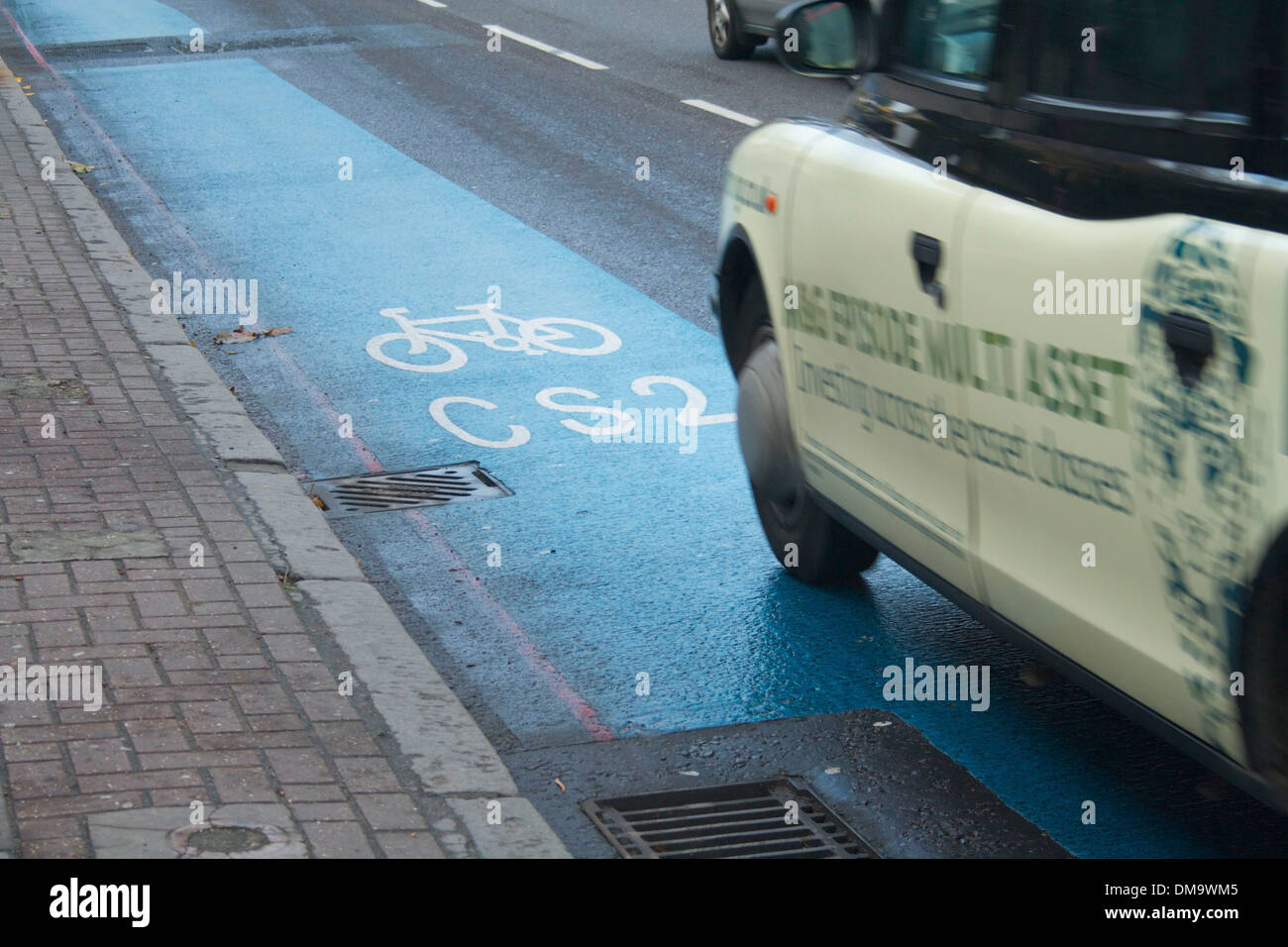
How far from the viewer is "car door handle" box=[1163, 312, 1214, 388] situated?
11.2ft

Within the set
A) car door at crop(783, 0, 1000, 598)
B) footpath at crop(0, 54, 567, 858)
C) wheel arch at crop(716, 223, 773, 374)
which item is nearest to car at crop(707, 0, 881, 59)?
footpath at crop(0, 54, 567, 858)

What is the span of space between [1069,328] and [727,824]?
1.59 meters

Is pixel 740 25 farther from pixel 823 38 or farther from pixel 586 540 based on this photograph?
pixel 823 38

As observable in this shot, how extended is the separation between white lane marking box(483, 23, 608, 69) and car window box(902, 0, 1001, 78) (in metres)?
14.0

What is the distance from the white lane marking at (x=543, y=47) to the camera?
747 inches

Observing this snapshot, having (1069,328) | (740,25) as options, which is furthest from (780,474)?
(740,25)

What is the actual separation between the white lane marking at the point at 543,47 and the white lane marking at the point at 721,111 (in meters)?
2.54

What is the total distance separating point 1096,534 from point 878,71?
2.00 metres

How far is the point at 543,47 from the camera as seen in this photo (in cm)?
2034

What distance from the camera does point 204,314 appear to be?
9781 millimetres

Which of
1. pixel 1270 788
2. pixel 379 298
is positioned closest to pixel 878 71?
pixel 1270 788

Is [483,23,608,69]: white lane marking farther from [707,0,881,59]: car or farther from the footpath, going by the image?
the footpath

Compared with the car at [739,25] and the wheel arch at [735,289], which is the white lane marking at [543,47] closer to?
the car at [739,25]
